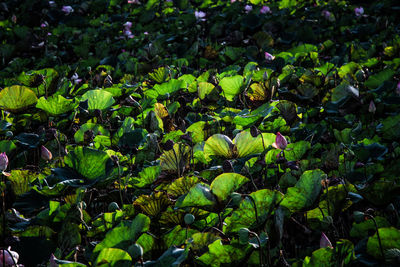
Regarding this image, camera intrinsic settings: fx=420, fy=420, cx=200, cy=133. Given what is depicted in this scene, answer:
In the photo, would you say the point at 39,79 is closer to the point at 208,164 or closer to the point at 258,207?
the point at 208,164

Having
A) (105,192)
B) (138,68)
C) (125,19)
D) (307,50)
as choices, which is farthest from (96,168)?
(125,19)

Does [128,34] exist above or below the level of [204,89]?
below

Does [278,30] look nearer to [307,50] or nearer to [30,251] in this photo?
[307,50]

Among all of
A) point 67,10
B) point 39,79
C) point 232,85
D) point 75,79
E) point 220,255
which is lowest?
point 67,10

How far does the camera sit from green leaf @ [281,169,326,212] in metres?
0.89

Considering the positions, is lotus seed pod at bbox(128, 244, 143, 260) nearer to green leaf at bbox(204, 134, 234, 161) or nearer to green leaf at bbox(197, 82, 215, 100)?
green leaf at bbox(204, 134, 234, 161)

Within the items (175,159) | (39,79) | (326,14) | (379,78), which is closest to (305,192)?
(175,159)

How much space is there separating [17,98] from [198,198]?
1.00m

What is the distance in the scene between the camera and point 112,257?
72 centimetres

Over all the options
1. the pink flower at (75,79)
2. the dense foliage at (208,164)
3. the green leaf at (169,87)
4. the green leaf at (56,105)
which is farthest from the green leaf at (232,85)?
the pink flower at (75,79)

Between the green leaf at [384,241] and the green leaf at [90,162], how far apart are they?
628mm

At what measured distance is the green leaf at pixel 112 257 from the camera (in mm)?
720

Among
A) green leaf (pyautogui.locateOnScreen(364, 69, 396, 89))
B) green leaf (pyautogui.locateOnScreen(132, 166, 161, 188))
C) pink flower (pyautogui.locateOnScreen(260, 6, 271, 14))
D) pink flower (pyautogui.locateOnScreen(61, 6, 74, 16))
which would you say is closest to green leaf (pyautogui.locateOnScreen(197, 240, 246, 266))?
green leaf (pyautogui.locateOnScreen(132, 166, 161, 188))

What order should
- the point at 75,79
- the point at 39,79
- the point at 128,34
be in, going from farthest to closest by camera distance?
the point at 128,34 → the point at 75,79 → the point at 39,79
